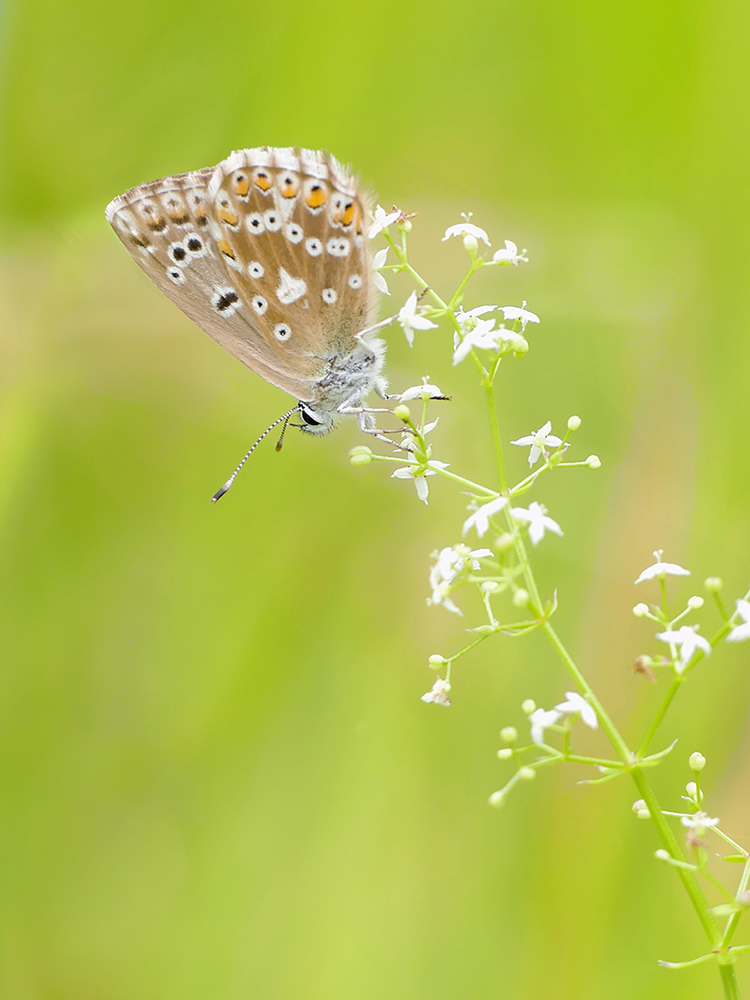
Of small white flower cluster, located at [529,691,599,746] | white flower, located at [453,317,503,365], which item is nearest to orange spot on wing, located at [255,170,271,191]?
white flower, located at [453,317,503,365]

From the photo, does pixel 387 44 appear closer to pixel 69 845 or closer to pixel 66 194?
pixel 66 194

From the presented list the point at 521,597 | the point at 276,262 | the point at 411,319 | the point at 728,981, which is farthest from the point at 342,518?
the point at 728,981

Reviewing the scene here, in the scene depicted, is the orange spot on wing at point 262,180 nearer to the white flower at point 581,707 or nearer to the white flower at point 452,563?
the white flower at point 452,563

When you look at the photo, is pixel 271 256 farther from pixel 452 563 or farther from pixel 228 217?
pixel 452 563

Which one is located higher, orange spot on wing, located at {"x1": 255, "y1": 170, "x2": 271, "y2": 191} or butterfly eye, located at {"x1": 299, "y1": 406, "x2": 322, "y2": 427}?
orange spot on wing, located at {"x1": 255, "y1": 170, "x2": 271, "y2": 191}

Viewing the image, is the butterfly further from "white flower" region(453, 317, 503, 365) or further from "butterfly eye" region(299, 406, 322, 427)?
"white flower" region(453, 317, 503, 365)

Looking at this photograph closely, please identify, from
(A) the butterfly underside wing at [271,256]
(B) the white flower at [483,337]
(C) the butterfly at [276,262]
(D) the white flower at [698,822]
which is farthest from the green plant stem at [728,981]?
(A) the butterfly underside wing at [271,256]

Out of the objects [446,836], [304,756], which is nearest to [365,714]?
[304,756]
